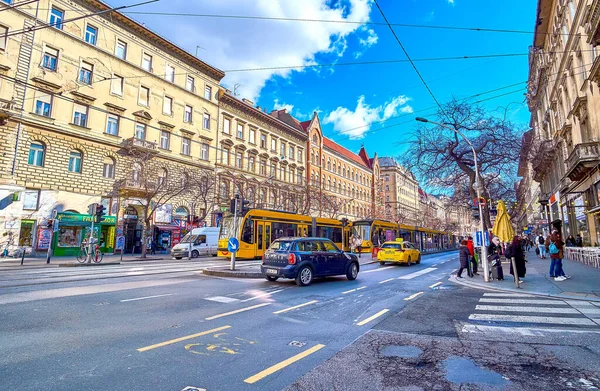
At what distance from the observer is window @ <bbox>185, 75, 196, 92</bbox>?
39.4m

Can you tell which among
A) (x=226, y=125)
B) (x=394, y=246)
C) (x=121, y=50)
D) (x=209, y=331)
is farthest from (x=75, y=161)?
(x=209, y=331)

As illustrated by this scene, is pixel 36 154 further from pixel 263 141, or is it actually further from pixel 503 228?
pixel 503 228

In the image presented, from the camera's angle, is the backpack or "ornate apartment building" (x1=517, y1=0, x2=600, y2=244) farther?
"ornate apartment building" (x1=517, y1=0, x2=600, y2=244)

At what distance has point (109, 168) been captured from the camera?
3105 centimetres

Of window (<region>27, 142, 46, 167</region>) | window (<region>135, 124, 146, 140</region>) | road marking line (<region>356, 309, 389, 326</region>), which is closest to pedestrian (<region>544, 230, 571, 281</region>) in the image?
road marking line (<region>356, 309, 389, 326</region>)

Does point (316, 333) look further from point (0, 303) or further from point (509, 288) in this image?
point (509, 288)

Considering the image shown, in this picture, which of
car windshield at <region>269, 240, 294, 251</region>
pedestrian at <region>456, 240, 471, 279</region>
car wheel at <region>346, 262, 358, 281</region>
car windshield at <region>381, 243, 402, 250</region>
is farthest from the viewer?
car windshield at <region>381, 243, 402, 250</region>

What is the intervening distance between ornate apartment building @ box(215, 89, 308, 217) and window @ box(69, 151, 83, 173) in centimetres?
1468

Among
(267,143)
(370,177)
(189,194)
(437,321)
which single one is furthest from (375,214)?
(437,321)

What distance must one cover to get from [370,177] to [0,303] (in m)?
75.7

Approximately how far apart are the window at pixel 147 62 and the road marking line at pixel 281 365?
36.8m

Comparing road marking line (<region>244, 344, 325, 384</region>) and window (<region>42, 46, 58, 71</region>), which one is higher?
window (<region>42, 46, 58, 71</region>)

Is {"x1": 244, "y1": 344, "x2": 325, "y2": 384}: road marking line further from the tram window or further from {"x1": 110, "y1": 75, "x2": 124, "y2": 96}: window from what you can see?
{"x1": 110, "y1": 75, "x2": 124, "y2": 96}: window

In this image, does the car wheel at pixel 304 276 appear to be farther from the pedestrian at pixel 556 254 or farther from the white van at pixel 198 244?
the white van at pixel 198 244
